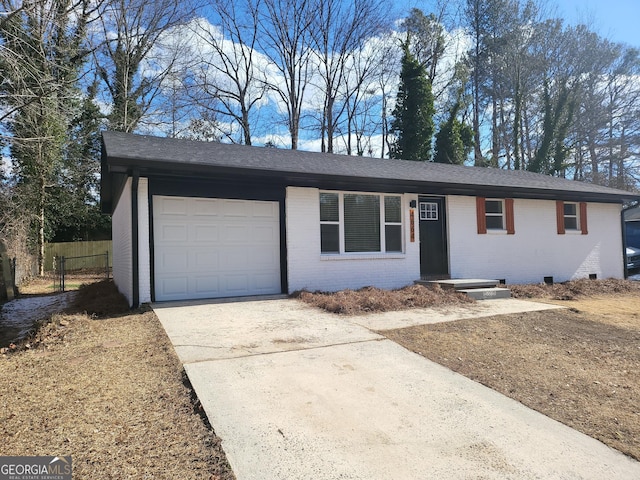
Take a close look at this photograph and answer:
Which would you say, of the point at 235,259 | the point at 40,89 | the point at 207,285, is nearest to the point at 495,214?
the point at 235,259

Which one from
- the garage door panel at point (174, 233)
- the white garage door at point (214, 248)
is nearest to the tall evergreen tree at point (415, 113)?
the white garage door at point (214, 248)

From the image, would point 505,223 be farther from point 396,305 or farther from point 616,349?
point 616,349

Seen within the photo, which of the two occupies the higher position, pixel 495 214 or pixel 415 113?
pixel 415 113

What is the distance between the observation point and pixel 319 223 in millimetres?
9234

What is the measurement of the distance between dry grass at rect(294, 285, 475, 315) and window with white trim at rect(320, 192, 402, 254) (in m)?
1.22

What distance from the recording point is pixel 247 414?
10.2 ft

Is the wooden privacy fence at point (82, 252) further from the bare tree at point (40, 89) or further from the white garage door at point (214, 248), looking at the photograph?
the white garage door at point (214, 248)

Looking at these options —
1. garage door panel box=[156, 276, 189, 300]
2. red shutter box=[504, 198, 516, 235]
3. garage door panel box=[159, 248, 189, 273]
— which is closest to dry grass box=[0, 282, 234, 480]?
garage door panel box=[156, 276, 189, 300]

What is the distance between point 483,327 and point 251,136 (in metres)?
23.6

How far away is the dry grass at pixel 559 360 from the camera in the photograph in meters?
3.25

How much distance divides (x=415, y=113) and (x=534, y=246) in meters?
13.5

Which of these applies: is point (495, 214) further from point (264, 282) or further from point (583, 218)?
point (264, 282)

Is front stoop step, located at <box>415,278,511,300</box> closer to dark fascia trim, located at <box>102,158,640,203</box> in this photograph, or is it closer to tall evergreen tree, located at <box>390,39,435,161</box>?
dark fascia trim, located at <box>102,158,640,203</box>

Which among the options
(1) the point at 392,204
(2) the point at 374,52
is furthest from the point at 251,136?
(1) the point at 392,204
